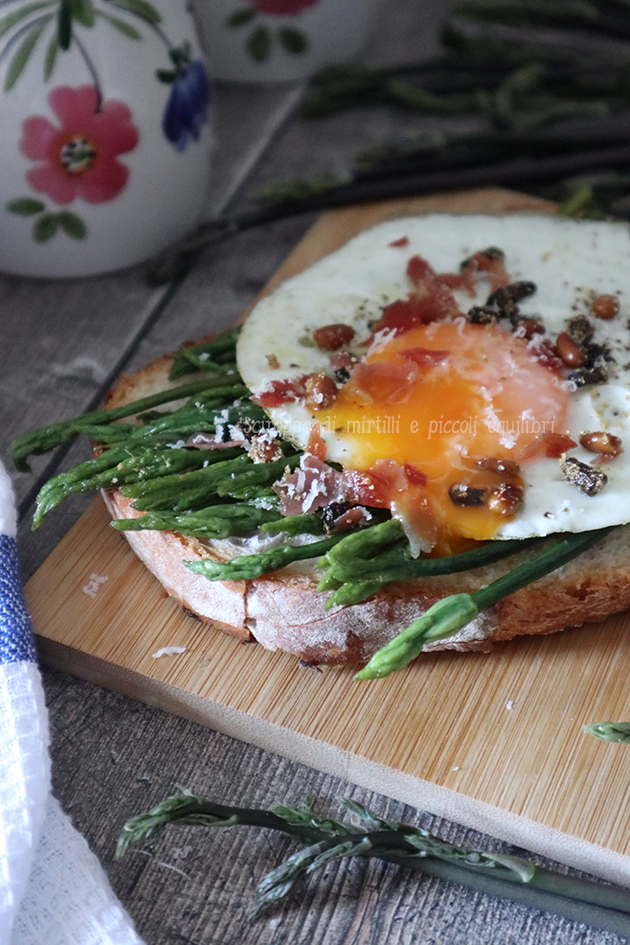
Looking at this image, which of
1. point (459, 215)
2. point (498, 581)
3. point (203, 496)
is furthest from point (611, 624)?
point (459, 215)

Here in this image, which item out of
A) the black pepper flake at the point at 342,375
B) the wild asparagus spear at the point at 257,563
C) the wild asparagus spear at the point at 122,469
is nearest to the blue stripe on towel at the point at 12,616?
the wild asparagus spear at the point at 122,469

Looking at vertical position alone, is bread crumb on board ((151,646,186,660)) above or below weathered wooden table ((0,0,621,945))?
above

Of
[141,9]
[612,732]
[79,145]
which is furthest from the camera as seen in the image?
[79,145]

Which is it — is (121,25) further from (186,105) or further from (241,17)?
(241,17)

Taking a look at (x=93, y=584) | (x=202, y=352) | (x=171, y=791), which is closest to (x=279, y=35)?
(x=202, y=352)

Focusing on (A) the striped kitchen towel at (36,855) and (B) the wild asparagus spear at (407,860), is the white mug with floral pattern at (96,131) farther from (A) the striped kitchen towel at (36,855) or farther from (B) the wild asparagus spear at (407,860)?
(B) the wild asparagus spear at (407,860)

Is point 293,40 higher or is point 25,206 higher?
point 25,206

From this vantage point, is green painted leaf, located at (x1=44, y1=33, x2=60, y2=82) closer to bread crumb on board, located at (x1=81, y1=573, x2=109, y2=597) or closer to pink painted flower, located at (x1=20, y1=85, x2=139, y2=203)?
pink painted flower, located at (x1=20, y1=85, x2=139, y2=203)

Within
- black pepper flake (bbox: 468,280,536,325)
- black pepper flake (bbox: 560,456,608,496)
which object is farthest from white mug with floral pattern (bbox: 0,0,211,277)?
black pepper flake (bbox: 560,456,608,496)
